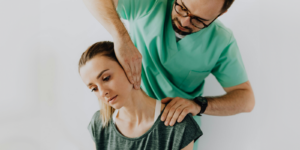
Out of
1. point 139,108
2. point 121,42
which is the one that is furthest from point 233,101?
point 121,42

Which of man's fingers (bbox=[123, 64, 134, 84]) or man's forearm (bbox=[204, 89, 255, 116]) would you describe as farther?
man's forearm (bbox=[204, 89, 255, 116])

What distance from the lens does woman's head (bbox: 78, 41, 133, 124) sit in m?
0.85

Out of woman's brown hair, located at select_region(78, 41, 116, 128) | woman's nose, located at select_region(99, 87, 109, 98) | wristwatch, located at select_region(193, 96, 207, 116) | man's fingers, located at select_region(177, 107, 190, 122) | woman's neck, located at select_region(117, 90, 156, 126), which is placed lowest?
wristwatch, located at select_region(193, 96, 207, 116)

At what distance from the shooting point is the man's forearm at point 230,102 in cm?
112

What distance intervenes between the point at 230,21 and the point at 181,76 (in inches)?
19.8

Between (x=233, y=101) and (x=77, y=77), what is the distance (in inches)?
38.8

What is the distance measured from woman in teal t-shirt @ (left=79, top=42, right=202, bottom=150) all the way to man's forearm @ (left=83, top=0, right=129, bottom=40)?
2.8 inches

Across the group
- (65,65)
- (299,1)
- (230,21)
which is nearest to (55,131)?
(65,65)

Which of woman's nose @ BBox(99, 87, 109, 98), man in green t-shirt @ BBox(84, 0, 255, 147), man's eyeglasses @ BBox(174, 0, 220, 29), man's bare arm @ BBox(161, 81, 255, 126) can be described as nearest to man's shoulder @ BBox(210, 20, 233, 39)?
man in green t-shirt @ BBox(84, 0, 255, 147)

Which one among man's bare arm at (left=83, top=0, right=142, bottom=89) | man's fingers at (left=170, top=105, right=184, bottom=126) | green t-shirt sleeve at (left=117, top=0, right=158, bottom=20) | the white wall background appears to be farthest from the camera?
the white wall background

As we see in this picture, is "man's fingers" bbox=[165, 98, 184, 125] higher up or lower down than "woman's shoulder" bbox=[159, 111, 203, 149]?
higher up

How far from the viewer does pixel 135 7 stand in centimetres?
108

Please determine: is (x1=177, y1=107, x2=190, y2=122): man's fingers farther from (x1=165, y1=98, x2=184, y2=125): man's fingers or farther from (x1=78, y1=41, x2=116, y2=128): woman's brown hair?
(x1=78, y1=41, x2=116, y2=128): woman's brown hair

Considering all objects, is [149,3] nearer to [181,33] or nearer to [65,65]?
[181,33]
